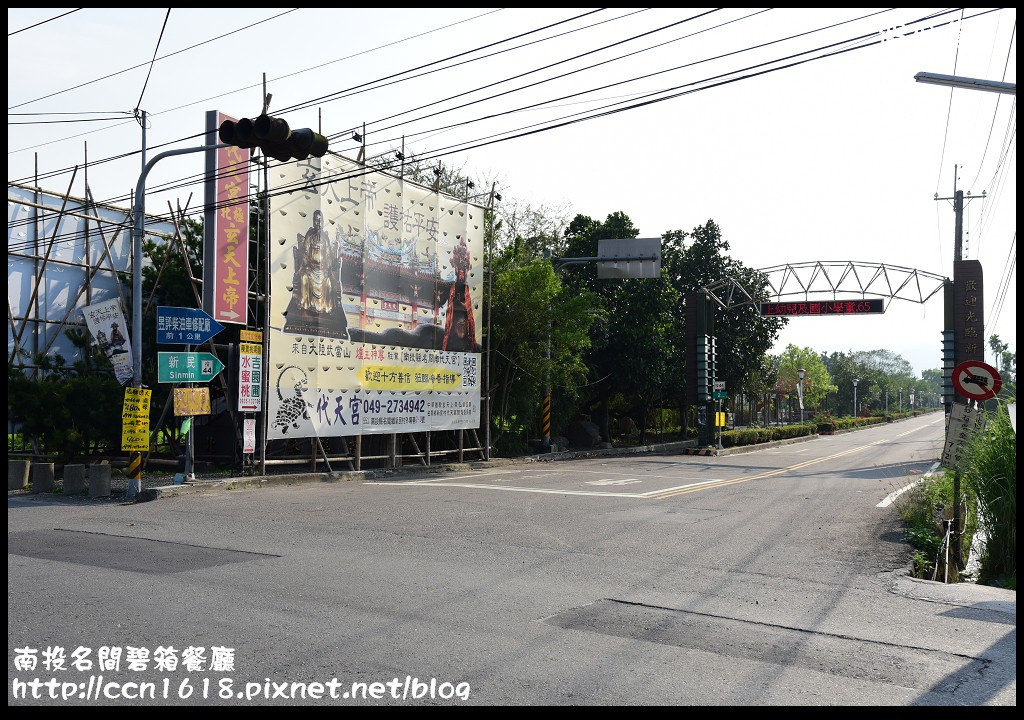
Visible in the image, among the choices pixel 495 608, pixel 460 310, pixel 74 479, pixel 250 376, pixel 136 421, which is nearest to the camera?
pixel 495 608

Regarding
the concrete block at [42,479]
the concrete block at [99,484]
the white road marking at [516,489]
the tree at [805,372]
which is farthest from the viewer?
the tree at [805,372]

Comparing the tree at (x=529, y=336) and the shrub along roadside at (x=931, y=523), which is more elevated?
the tree at (x=529, y=336)

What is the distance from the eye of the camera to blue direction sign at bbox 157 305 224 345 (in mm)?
16984

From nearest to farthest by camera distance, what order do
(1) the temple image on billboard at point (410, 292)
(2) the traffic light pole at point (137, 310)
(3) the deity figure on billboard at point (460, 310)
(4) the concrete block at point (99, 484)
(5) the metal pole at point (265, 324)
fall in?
(2) the traffic light pole at point (137, 310), (4) the concrete block at point (99, 484), (5) the metal pole at point (265, 324), (1) the temple image on billboard at point (410, 292), (3) the deity figure on billboard at point (460, 310)

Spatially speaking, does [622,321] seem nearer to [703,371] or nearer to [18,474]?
[703,371]

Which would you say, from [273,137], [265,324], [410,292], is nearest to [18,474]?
[265,324]

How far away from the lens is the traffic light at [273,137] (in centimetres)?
1036

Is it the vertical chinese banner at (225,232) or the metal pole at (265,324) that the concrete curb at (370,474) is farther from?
the vertical chinese banner at (225,232)

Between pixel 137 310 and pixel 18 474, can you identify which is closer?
pixel 137 310

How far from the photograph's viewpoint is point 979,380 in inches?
448

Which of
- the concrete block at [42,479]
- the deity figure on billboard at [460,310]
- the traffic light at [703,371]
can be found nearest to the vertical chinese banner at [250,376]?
the concrete block at [42,479]

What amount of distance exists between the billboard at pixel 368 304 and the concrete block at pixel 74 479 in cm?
410

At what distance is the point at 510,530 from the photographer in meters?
12.2

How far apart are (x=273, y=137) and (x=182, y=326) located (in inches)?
317
